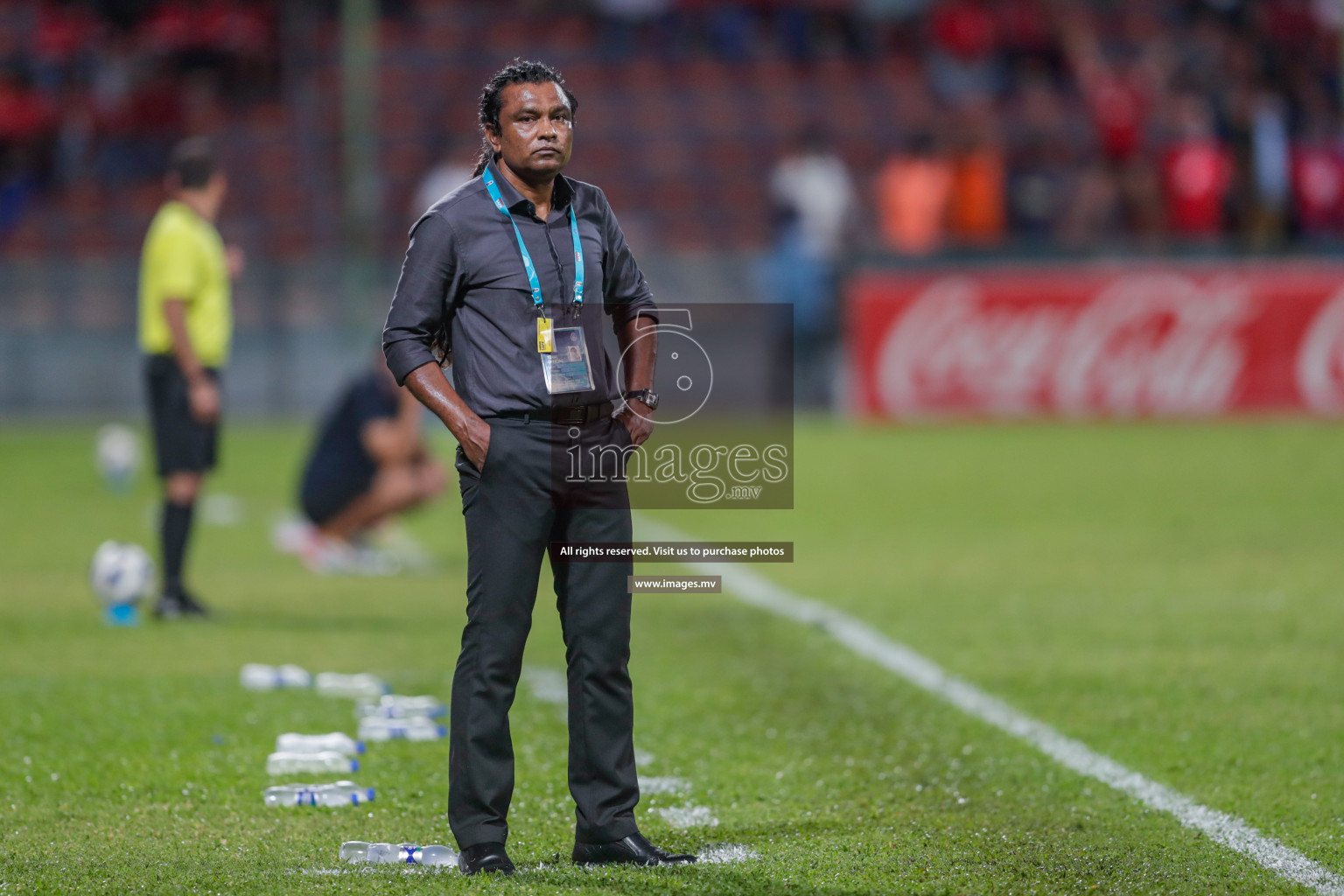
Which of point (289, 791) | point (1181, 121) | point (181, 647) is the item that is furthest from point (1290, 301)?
point (289, 791)

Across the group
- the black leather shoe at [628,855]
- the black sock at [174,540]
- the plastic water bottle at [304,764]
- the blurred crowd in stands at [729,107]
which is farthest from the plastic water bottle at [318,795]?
the blurred crowd in stands at [729,107]

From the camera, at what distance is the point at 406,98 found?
23219 millimetres

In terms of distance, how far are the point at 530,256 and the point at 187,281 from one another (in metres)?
4.42

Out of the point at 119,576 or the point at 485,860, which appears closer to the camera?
the point at 485,860

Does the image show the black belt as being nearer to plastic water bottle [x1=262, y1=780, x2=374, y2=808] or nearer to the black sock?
plastic water bottle [x1=262, y1=780, x2=374, y2=808]

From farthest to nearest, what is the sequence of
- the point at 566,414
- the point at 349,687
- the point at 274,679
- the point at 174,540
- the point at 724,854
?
the point at 174,540, the point at 274,679, the point at 349,687, the point at 724,854, the point at 566,414

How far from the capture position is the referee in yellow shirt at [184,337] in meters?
8.41

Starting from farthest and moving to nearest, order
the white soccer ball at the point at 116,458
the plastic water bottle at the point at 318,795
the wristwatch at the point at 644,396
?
the white soccer ball at the point at 116,458
the plastic water bottle at the point at 318,795
the wristwatch at the point at 644,396

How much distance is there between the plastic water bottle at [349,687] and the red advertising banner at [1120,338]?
11897mm

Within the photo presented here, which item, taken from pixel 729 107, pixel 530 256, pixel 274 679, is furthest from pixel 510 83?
pixel 729 107

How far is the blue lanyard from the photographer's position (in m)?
4.45

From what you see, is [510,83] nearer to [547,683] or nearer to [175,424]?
[547,683]

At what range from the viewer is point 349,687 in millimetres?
6914

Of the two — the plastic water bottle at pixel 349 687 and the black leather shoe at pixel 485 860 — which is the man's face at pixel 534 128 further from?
the plastic water bottle at pixel 349 687
